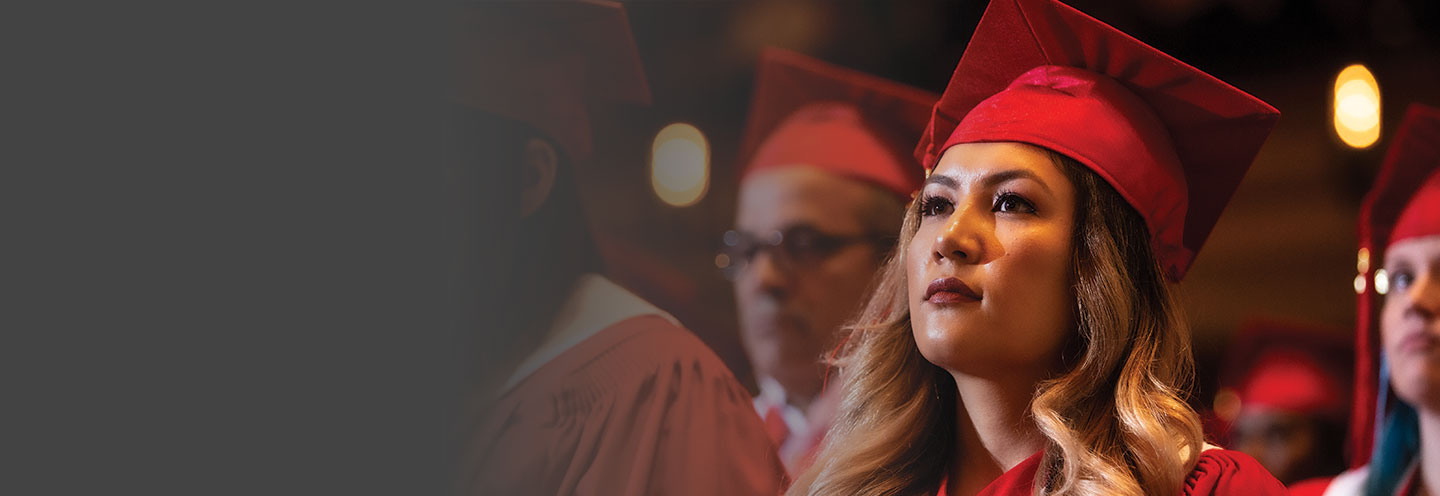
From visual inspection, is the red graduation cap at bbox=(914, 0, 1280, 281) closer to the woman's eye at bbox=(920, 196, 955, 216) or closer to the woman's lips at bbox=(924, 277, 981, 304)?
the woman's eye at bbox=(920, 196, 955, 216)

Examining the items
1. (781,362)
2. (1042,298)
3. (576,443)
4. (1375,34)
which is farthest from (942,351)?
(1375,34)

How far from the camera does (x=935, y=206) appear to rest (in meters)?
1.47

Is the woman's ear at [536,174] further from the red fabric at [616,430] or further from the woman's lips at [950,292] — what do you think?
the woman's lips at [950,292]

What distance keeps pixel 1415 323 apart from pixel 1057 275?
906 mm

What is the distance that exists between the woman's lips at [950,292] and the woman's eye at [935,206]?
12cm

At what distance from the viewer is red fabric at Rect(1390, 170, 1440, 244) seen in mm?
1937

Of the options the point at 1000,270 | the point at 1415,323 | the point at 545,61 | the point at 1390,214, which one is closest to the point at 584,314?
the point at 545,61

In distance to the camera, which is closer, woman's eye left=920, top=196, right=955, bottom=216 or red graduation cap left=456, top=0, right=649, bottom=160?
woman's eye left=920, top=196, right=955, bottom=216

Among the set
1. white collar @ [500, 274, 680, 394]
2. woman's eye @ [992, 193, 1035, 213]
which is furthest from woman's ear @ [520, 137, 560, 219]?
woman's eye @ [992, 193, 1035, 213]

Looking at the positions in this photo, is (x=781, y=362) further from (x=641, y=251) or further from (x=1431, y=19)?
(x=1431, y=19)

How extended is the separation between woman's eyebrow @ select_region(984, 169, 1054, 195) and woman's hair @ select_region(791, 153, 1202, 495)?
4cm

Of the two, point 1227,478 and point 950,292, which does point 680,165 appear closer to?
point 950,292

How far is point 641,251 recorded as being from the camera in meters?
1.81

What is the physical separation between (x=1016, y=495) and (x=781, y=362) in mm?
692
